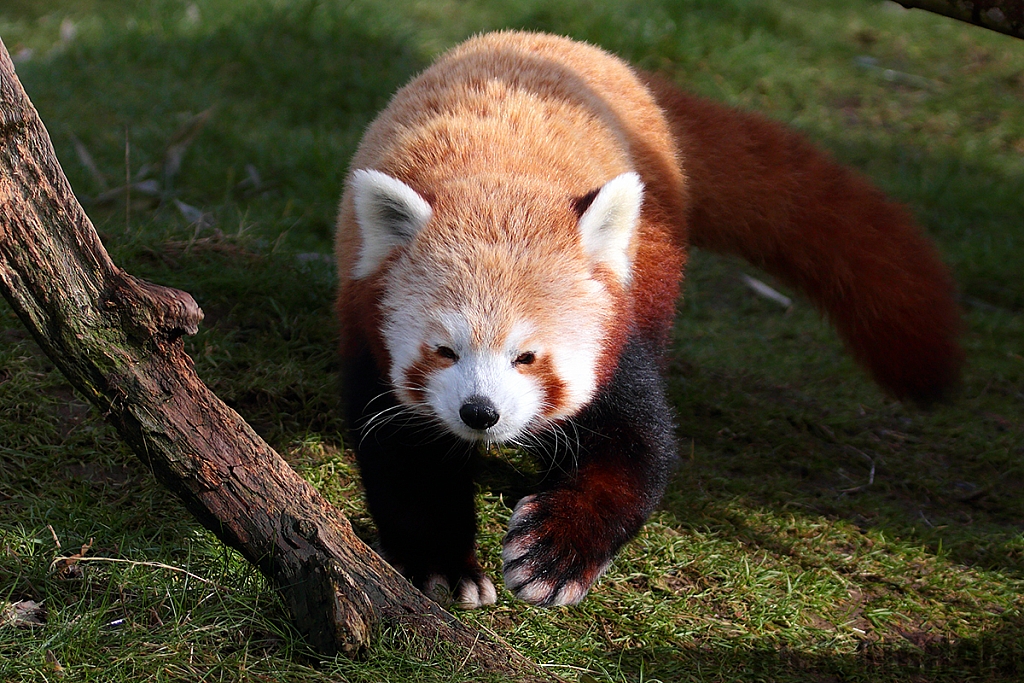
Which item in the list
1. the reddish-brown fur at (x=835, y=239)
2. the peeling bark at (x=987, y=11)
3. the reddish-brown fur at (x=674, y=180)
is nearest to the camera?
the peeling bark at (x=987, y=11)

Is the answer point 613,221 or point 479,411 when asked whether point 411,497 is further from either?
point 613,221

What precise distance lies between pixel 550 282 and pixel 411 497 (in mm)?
812

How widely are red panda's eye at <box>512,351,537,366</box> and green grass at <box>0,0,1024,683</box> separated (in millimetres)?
761

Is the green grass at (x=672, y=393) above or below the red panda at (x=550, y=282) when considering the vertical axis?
below

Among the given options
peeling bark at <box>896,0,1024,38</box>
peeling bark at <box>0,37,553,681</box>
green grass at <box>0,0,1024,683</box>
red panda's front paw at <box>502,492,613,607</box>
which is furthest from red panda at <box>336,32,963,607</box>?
peeling bark at <box>896,0,1024,38</box>

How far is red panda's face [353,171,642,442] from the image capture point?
2539mm

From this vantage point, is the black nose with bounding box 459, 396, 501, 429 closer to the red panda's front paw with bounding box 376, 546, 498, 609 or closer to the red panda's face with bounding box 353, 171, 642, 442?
the red panda's face with bounding box 353, 171, 642, 442

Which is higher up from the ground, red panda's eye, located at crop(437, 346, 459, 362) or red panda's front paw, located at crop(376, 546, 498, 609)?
red panda's eye, located at crop(437, 346, 459, 362)

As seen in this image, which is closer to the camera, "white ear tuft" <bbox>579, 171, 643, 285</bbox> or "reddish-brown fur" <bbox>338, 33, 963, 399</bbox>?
"white ear tuft" <bbox>579, 171, 643, 285</bbox>

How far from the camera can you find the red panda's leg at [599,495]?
8.87 ft

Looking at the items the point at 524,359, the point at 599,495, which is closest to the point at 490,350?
the point at 524,359

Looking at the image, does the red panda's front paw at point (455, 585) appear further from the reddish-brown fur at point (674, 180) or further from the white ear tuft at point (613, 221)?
the white ear tuft at point (613, 221)

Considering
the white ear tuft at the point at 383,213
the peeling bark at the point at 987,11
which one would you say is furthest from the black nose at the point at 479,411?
the peeling bark at the point at 987,11

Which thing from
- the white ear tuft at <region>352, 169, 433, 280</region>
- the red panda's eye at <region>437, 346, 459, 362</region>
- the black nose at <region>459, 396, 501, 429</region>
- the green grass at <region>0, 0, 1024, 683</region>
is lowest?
the green grass at <region>0, 0, 1024, 683</region>
